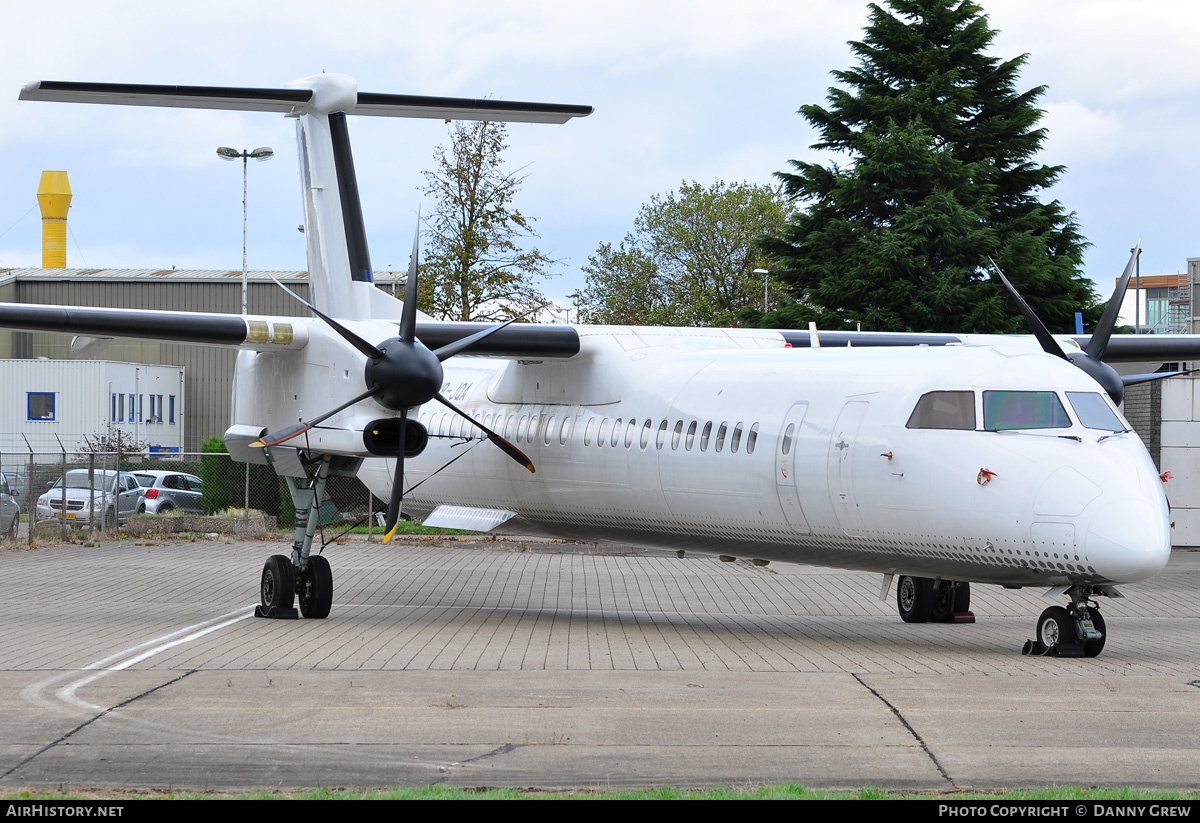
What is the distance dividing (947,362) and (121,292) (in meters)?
47.4

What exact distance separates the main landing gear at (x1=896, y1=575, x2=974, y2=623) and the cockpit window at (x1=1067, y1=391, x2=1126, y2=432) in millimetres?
4487

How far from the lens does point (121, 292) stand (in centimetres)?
5394

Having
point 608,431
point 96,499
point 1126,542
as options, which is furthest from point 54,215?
point 1126,542

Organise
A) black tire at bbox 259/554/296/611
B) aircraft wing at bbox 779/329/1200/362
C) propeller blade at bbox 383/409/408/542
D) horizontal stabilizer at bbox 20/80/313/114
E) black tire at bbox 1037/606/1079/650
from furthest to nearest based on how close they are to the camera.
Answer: aircraft wing at bbox 779/329/1200/362 → horizontal stabilizer at bbox 20/80/313/114 → black tire at bbox 259/554/296/611 → propeller blade at bbox 383/409/408/542 → black tire at bbox 1037/606/1079/650

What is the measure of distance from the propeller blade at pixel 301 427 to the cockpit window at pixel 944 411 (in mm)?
5613

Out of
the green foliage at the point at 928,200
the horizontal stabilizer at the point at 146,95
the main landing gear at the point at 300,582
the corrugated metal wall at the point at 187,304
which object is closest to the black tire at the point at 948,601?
the main landing gear at the point at 300,582

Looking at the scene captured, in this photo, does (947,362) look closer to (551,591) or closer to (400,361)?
(400,361)

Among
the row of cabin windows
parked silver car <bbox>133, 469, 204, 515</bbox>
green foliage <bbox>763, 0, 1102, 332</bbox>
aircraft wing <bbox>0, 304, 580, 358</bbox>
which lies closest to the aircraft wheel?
the row of cabin windows

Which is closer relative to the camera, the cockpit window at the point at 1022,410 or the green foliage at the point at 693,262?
the cockpit window at the point at 1022,410

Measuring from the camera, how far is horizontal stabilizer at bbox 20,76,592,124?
55.2 ft

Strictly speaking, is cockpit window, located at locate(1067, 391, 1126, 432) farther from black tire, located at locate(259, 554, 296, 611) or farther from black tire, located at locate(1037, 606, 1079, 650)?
black tire, located at locate(259, 554, 296, 611)

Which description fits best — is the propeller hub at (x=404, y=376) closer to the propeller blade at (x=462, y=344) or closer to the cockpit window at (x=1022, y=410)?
the propeller blade at (x=462, y=344)

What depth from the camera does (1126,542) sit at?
10477 millimetres

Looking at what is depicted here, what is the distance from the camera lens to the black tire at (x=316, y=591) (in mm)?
15453
